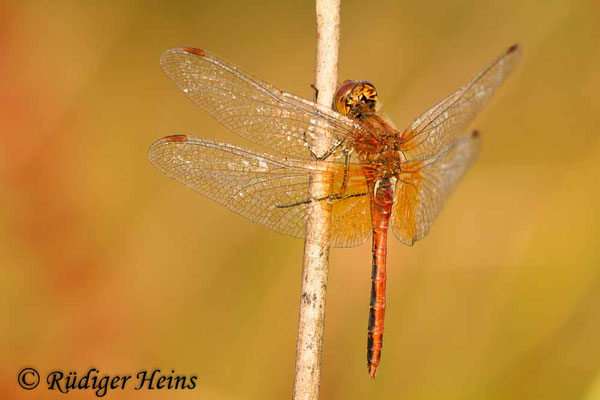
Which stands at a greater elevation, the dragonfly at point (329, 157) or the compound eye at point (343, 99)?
the compound eye at point (343, 99)

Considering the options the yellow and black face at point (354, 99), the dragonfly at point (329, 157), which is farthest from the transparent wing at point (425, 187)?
the yellow and black face at point (354, 99)

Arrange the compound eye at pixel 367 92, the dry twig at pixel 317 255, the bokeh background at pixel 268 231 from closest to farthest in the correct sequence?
the dry twig at pixel 317 255, the compound eye at pixel 367 92, the bokeh background at pixel 268 231

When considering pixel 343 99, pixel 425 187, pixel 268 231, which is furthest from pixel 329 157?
pixel 268 231

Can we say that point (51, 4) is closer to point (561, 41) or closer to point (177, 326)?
point (177, 326)

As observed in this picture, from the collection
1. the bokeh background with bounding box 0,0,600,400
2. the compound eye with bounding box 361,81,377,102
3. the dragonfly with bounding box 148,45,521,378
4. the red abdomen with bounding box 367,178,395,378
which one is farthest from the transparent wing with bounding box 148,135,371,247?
the bokeh background with bounding box 0,0,600,400

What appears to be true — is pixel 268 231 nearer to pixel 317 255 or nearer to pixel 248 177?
pixel 248 177

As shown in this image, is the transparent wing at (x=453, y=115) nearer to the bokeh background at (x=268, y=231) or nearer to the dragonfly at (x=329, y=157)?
the dragonfly at (x=329, y=157)

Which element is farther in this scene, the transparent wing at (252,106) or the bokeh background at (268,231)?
the bokeh background at (268,231)

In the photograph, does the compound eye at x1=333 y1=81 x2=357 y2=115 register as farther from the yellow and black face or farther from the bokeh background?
the bokeh background
